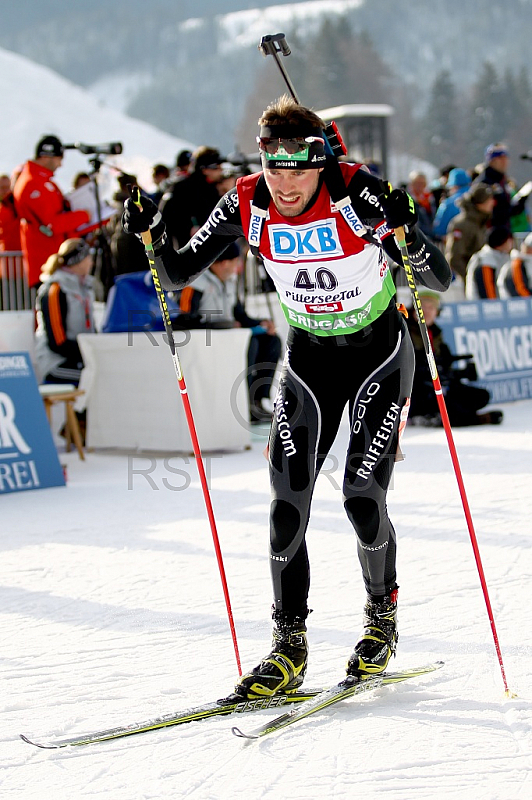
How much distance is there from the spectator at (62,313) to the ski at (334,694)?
569 centimetres

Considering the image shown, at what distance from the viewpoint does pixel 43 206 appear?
9.26 m

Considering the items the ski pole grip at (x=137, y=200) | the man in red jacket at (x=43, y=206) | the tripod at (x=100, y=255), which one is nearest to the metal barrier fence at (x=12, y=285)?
the man in red jacket at (x=43, y=206)

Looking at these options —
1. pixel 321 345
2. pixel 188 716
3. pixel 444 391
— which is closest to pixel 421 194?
pixel 444 391

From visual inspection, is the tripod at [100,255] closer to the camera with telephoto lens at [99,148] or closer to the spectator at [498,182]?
the camera with telephoto lens at [99,148]

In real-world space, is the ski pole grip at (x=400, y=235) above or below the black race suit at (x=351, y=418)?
above

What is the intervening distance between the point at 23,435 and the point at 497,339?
229 inches

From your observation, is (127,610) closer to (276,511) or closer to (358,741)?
(276,511)

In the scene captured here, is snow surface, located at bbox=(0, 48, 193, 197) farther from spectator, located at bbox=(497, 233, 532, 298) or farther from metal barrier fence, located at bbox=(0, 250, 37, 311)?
metal barrier fence, located at bbox=(0, 250, 37, 311)

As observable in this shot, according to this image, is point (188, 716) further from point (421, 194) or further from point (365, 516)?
A: point (421, 194)

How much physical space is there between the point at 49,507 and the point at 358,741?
4.09 meters


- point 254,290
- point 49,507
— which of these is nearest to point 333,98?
point 254,290

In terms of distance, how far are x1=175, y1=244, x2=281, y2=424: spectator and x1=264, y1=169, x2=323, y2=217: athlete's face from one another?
4723mm

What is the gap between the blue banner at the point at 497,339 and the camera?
35.1 ft

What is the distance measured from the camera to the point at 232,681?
3.45m
